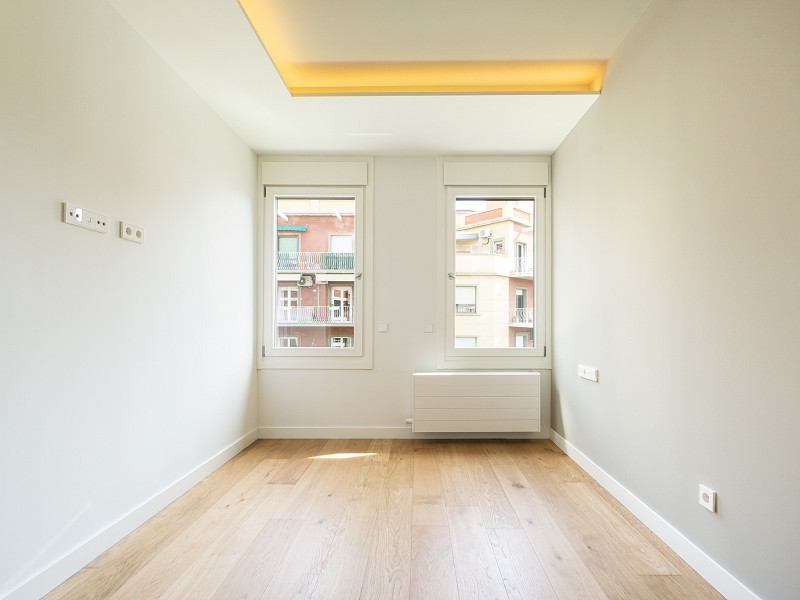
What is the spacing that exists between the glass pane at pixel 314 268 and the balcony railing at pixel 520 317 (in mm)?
1430

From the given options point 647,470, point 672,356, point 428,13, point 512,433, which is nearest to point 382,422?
point 512,433

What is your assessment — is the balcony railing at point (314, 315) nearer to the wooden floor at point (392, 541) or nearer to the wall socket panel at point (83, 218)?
the wooden floor at point (392, 541)

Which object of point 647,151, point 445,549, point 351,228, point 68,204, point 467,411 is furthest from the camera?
point 351,228

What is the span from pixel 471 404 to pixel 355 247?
66.0 inches

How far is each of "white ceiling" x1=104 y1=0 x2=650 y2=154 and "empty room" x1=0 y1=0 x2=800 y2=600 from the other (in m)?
0.02

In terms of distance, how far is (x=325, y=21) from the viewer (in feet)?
7.47

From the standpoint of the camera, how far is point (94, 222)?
1.85 meters

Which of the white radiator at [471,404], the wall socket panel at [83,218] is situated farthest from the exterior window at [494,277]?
the wall socket panel at [83,218]

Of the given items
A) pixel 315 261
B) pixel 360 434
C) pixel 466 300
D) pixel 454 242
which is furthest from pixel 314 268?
pixel 360 434

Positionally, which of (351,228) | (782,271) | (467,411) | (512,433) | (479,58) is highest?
(479,58)

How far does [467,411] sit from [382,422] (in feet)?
Result: 2.46

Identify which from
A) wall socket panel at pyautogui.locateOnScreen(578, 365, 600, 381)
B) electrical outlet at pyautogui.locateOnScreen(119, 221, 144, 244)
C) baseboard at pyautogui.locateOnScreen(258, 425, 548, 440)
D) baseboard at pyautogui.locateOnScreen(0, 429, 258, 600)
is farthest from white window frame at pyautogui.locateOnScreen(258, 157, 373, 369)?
wall socket panel at pyautogui.locateOnScreen(578, 365, 600, 381)

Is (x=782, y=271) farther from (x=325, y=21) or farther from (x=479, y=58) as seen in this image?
(x=325, y=21)

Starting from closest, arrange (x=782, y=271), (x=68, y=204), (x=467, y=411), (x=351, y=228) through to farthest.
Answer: (x=782, y=271) → (x=68, y=204) → (x=467, y=411) → (x=351, y=228)
